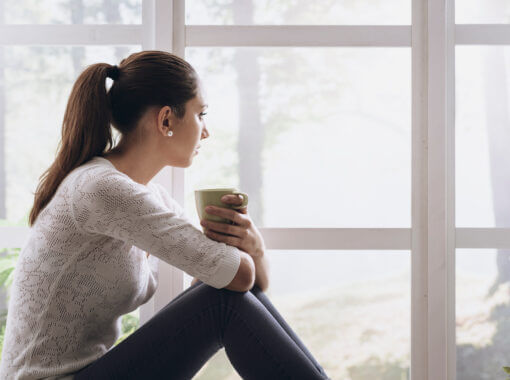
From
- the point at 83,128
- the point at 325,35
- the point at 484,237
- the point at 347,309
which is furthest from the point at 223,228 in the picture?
the point at 484,237

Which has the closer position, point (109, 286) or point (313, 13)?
point (109, 286)

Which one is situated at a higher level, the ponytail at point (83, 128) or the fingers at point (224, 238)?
the ponytail at point (83, 128)

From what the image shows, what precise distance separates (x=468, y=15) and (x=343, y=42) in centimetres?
36

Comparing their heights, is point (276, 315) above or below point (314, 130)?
below

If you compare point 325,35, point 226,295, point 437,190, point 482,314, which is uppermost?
point 325,35

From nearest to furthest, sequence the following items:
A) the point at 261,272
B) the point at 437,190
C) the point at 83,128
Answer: the point at 83,128 → the point at 261,272 → the point at 437,190

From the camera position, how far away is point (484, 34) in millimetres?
1339

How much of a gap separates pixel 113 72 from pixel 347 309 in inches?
34.8

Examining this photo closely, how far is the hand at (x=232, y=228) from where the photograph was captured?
41.4 inches

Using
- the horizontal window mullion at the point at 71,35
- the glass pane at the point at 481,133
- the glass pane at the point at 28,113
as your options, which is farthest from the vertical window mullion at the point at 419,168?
the glass pane at the point at 28,113

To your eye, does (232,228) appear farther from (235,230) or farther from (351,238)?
(351,238)

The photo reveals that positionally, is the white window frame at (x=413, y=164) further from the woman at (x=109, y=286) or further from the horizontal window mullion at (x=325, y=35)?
the woman at (x=109, y=286)

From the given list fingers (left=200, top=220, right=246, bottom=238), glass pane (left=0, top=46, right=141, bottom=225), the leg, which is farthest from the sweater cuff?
glass pane (left=0, top=46, right=141, bottom=225)

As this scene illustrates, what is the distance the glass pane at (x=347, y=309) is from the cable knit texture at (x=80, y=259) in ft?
1.44
